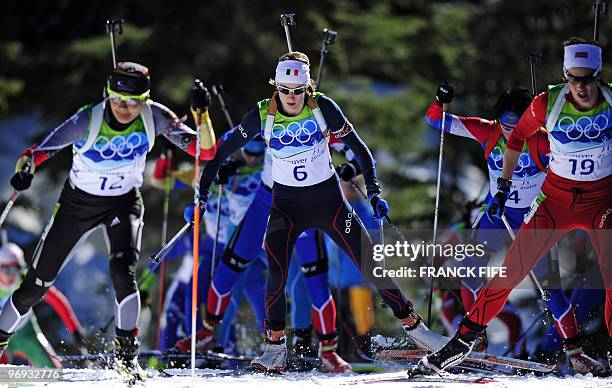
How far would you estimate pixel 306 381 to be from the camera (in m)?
7.72

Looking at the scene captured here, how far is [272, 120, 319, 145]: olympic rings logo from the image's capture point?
25.2 ft

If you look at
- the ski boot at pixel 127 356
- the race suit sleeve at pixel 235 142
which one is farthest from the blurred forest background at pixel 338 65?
the ski boot at pixel 127 356

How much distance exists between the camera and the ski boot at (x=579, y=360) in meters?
7.95

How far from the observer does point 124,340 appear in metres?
7.75

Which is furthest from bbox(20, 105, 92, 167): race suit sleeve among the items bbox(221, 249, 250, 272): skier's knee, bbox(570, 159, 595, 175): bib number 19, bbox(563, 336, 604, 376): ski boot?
bbox(563, 336, 604, 376): ski boot

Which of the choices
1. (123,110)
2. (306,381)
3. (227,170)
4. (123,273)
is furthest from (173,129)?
(306,381)

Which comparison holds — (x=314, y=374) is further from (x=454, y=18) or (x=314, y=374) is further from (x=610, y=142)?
(x=454, y=18)

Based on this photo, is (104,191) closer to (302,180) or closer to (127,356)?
(127,356)

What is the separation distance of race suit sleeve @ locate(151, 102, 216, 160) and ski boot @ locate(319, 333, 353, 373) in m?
1.65

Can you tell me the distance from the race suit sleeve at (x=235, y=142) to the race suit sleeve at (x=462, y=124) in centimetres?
148

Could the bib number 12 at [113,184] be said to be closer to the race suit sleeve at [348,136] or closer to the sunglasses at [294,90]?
the sunglasses at [294,90]

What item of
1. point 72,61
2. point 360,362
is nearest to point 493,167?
point 360,362

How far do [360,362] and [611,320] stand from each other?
2.98 meters

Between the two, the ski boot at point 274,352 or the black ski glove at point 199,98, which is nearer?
the ski boot at point 274,352
